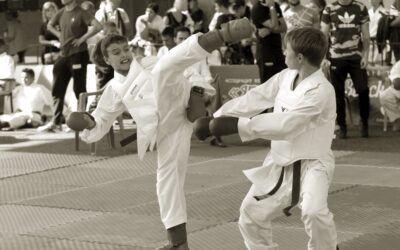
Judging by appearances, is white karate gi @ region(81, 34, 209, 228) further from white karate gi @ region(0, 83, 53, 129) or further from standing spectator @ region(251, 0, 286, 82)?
white karate gi @ region(0, 83, 53, 129)

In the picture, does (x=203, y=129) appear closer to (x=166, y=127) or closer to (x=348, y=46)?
(x=166, y=127)

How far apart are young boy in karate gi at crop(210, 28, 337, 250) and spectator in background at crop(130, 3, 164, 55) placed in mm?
12492

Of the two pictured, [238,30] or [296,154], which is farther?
[296,154]

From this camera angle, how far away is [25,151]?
13562mm

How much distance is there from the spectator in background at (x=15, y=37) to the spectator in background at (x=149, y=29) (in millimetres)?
4660

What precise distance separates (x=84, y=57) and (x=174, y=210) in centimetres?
910

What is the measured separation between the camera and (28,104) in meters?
17.0

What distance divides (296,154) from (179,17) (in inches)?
517

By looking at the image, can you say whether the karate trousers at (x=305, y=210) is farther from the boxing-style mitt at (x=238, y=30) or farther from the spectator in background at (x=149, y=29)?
the spectator in background at (x=149, y=29)

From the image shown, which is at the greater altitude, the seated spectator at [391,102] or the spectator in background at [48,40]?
the spectator in background at [48,40]

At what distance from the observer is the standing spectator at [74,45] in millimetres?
15133

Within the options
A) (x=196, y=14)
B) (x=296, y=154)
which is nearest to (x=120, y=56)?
(x=296, y=154)

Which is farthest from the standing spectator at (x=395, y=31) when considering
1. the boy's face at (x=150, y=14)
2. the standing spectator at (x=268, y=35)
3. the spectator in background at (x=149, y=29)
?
the boy's face at (x=150, y=14)

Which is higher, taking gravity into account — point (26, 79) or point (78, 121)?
point (78, 121)
